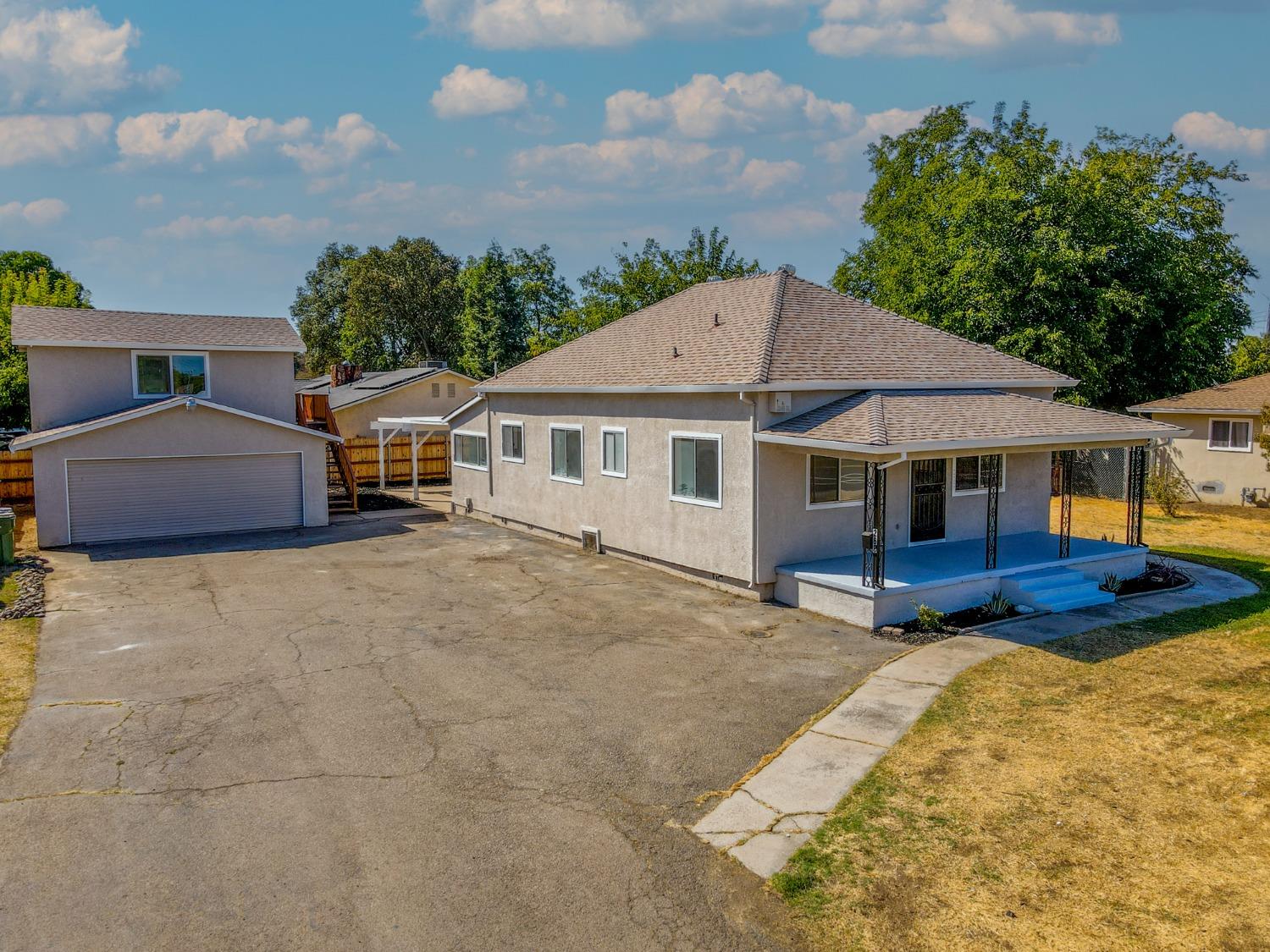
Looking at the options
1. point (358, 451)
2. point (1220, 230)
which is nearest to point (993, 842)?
point (358, 451)

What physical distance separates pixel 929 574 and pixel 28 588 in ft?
48.1

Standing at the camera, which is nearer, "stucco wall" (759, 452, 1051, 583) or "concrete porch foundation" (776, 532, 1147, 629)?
"concrete porch foundation" (776, 532, 1147, 629)

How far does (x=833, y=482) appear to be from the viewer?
14.2 metres

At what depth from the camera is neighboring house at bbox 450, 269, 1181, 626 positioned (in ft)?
42.6

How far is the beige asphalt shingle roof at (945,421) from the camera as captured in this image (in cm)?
1254

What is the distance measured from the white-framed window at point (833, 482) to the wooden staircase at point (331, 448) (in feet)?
47.6

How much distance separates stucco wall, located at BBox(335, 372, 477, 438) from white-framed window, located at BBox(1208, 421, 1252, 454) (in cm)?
2462

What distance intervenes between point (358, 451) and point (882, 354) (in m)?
20.4

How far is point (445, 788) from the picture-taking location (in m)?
7.33

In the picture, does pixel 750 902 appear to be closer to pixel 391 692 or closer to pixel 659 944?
pixel 659 944

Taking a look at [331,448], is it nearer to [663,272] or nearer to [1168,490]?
[663,272]

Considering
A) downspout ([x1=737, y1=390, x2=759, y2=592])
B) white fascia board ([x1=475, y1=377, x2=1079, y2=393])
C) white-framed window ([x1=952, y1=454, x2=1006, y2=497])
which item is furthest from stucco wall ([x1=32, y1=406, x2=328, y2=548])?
white-framed window ([x1=952, y1=454, x2=1006, y2=497])

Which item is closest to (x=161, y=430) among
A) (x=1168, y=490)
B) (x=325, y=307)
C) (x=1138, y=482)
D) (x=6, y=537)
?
(x=6, y=537)

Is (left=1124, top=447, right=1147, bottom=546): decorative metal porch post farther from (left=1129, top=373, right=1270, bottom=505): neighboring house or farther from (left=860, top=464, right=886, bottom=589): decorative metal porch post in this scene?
(left=1129, top=373, right=1270, bottom=505): neighboring house
